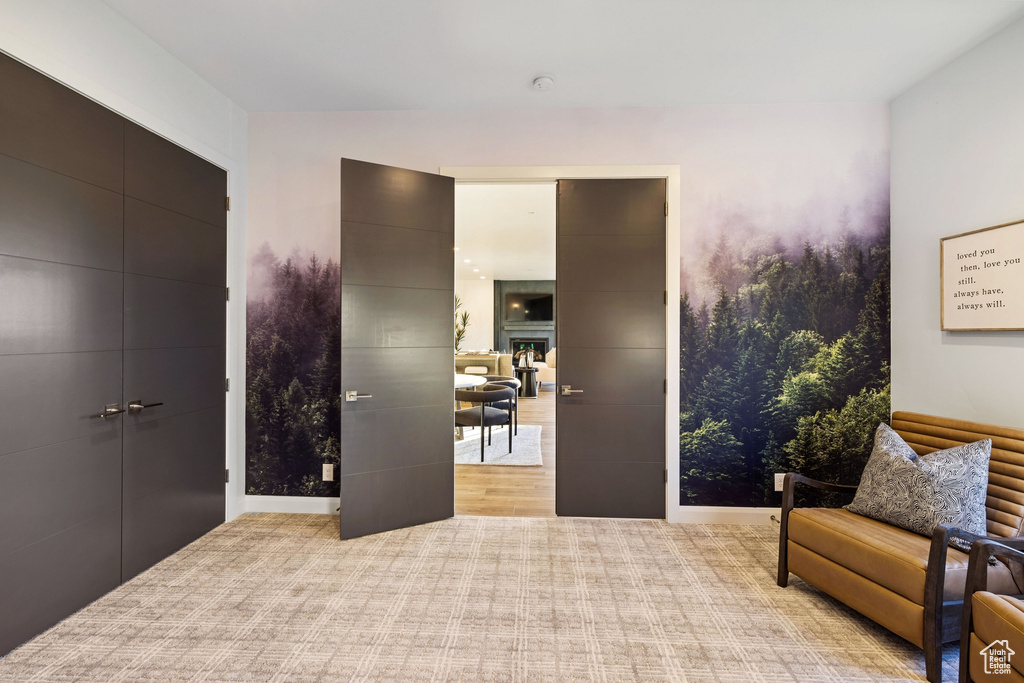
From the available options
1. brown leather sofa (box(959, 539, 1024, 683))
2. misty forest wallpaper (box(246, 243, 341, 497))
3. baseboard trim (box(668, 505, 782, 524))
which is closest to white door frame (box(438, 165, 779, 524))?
baseboard trim (box(668, 505, 782, 524))

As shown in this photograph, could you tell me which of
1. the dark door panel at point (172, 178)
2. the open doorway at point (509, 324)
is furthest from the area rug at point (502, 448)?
the dark door panel at point (172, 178)

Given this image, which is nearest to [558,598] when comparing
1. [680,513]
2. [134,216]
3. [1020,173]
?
[680,513]

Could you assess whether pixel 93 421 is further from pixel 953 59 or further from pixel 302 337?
pixel 953 59

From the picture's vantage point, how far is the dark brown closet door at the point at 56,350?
1.79 metres

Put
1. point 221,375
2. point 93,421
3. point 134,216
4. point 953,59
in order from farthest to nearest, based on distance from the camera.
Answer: point 221,375
point 953,59
point 134,216
point 93,421

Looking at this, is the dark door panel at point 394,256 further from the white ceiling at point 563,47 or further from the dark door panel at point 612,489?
the dark door panel at point 612,489

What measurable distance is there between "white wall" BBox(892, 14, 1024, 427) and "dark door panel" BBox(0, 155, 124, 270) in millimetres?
4506

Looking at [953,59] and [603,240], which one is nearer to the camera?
[953,59]

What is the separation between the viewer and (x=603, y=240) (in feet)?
10.4

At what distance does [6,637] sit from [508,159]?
3.46 metres

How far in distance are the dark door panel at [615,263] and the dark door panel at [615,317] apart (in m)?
0.06

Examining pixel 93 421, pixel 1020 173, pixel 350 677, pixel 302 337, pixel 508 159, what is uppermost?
pixel 508 159

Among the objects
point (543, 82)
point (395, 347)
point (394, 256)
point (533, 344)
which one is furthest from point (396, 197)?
point (533, 344)

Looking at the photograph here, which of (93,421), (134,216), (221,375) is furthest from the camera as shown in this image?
(221,375)
